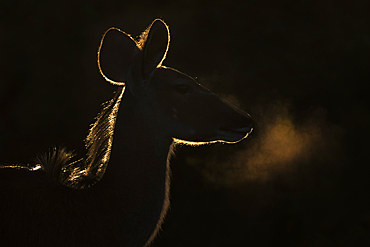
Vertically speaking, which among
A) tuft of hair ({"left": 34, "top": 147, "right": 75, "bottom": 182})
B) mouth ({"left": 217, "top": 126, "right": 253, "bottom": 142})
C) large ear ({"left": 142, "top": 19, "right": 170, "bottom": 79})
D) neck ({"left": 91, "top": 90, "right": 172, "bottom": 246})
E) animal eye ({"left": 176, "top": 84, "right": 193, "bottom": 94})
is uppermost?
large ear ({"left": 142, "top": 19, "right": 170, "bottom": 79})

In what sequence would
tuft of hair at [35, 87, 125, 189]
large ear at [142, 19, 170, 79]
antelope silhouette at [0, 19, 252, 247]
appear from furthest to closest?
tuft of hair at [35, 87, 125, 189], large ear at [142, 19, 170, 79], antelope silhouette at [0, 19, 252, 247]

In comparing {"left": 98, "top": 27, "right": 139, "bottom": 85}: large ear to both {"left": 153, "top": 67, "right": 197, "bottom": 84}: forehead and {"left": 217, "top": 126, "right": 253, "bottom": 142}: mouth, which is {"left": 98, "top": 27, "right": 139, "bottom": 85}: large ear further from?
{"left": 217, "top": 126, "right": 253, "bottom": 142}: mouth

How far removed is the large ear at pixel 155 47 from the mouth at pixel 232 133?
51 centimetres

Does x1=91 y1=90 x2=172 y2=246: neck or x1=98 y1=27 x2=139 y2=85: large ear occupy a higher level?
x1=98 y1=27 x2=139 y2=85: large ear

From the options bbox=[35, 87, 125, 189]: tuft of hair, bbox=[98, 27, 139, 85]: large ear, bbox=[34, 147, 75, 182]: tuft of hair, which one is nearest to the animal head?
bbox=[98, 27, 139, 85]: large ear

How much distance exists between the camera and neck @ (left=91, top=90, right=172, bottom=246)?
1415mm

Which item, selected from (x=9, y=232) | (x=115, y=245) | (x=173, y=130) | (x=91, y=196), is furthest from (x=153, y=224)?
(x=9, y=232)

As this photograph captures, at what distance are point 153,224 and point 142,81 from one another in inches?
29.1

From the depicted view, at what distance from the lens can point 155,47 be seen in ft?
4.88

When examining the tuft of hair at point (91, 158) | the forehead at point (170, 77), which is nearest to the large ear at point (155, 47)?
the forehead at point (170, 77)

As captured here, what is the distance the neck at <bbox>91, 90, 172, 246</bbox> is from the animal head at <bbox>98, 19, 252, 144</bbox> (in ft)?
0.23

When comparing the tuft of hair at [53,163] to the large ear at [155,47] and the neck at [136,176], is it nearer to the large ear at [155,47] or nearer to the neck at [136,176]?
the neck at [136,176]

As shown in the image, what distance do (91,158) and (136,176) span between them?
15.0 inches

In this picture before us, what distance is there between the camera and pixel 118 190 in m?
1.44
